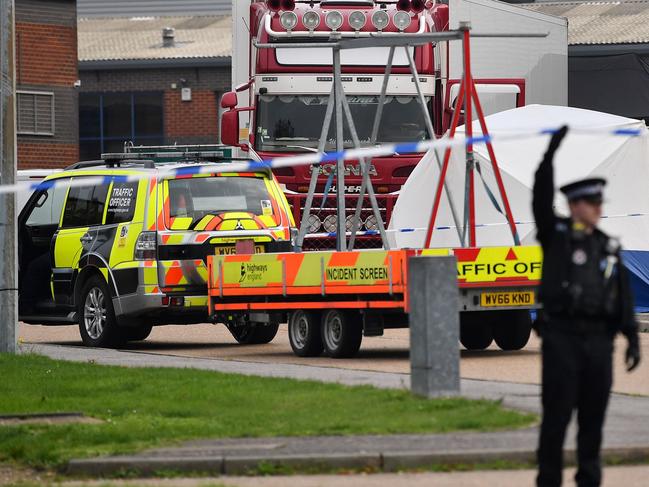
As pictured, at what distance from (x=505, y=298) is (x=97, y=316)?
5.07 metres

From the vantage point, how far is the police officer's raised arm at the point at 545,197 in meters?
7.96

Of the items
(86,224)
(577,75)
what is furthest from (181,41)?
(86,224)

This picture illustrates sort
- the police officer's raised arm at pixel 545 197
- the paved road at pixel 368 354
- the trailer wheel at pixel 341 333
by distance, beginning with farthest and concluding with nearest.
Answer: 1. the trailer wheel at pixel 341 333
2. the paved road at pixel 368 354
3. the police officer's raised arm at pixel 545 197

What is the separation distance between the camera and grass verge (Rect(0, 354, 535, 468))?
34.8 ft

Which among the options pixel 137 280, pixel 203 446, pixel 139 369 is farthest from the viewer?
pixel 137 280

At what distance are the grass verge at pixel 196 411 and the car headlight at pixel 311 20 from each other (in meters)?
9.07

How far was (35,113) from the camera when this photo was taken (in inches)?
1847

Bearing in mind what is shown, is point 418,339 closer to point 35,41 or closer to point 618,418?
point 618,418

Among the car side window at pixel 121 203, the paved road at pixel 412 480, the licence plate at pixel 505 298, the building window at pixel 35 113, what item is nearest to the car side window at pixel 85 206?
the car side window at pixel 121 203

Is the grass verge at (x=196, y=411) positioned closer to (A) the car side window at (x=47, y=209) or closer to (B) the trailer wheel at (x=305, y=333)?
(B) the trailer wheel at (x=305, y=333)

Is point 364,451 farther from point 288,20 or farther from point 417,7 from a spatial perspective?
point 417,7

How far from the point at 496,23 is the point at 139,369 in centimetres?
1339

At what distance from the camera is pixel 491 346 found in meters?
18.5

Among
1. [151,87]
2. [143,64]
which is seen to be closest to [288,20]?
[143,64]
